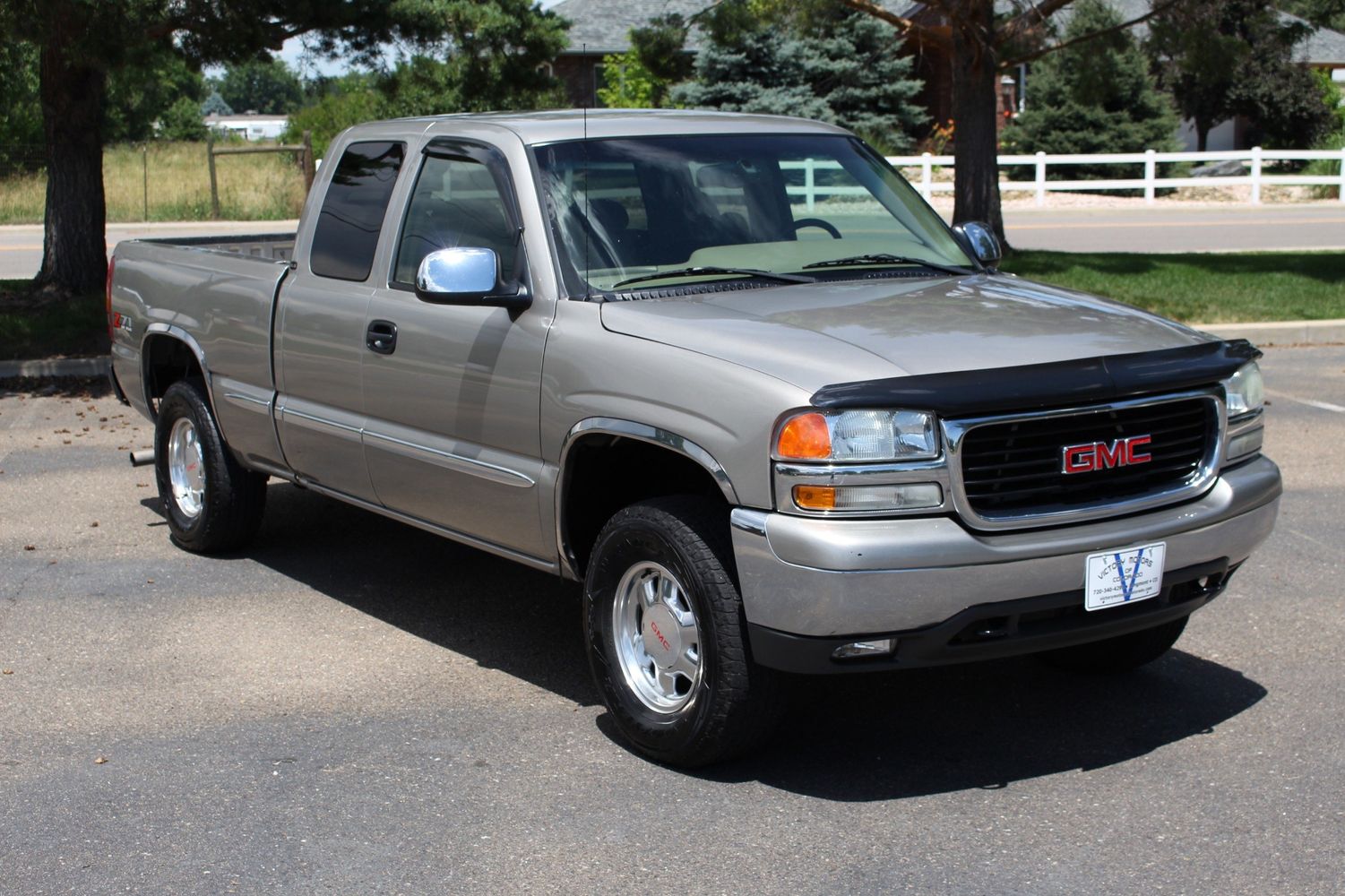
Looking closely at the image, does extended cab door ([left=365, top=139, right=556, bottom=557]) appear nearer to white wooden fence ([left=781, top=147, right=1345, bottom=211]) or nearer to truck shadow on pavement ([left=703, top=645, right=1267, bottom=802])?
truck shadow on pavement ([left=703, top=645, right=1267, bottom=802])

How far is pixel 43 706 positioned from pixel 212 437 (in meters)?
1.99

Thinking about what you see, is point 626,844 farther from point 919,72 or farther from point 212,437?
point 919,72

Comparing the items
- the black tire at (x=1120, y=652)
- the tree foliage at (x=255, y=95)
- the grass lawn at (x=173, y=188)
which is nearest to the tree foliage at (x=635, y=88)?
the grass lawn at (x=173, y=188)

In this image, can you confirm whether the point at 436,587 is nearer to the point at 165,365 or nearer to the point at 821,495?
the point at 165,365

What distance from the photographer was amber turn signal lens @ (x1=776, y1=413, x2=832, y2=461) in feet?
14.0

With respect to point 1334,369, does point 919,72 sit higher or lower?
higher

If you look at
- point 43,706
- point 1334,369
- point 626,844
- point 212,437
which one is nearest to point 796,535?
point 626,844

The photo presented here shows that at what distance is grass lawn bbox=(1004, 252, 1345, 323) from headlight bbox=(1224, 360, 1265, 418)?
8419 millimetres

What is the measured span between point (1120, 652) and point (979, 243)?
1.65 meters

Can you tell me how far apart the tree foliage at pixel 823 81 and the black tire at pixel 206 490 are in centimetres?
2711

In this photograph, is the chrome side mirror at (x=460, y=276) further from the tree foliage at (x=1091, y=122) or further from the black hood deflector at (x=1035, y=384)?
the tree foliage at (x=1091, y=122)

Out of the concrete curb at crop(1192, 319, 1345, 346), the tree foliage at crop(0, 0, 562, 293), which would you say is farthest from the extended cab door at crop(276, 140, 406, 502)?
the concrete curb at crop(1192, 319, 1345, 346)

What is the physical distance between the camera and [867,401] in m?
4.24

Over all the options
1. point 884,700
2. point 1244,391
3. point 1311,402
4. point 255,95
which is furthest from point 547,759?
point 255,95
